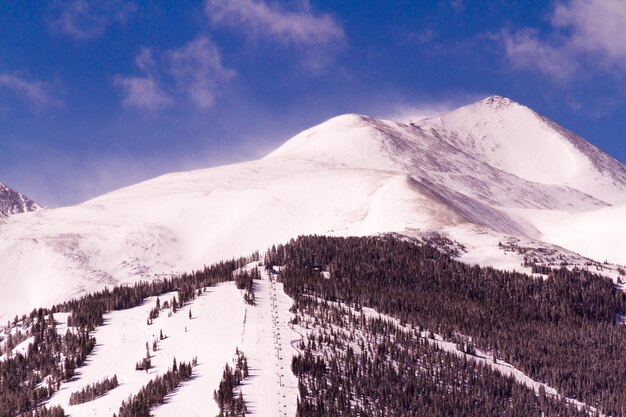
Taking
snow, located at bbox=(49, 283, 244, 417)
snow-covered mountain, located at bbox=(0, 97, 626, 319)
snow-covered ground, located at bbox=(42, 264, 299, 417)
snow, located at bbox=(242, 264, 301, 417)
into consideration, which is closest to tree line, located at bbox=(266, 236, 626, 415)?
snow, located at bbox=(242, 264, 301, 417)

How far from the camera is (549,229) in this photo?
586 ft

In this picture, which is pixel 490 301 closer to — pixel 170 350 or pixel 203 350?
pixel 203 350

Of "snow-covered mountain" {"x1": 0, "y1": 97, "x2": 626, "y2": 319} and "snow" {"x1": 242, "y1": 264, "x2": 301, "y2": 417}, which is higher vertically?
"snow-covered mountain" {"x1": 0, "y1": 97, "x2": 626, "y2": 319}

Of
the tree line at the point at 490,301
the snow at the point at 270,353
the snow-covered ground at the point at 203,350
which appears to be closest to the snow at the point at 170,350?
the snow-covered ground at the point at 203,350

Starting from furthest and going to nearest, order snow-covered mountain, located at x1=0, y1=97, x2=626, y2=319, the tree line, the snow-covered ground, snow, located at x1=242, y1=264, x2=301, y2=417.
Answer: snow-covered mountain, located at x1=0, y1=97, x2=626, y2=319
the tree line
the snow-covered ground
snow, located at x1=242, y1=264, x2=301, y2=417

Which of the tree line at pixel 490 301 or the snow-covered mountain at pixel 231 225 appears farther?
the snow-covered mountain at pixel 231 225

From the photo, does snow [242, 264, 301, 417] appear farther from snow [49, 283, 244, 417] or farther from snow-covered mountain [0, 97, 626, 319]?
snow-covered mountain [0, 97, 626, 319]

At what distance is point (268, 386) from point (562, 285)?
45.0 meters

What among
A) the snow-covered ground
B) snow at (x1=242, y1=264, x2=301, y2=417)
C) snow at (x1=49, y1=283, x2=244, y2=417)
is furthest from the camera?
snow at (x1=49, y1=283, x2=244, y2=417)

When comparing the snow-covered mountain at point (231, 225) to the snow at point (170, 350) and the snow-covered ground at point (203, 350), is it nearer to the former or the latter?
the snow-covered ground at point (203, 350)

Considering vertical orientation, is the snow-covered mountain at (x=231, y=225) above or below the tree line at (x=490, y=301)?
above

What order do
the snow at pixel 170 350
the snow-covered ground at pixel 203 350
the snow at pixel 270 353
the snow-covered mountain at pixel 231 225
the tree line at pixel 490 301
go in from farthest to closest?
the snow-covered mountain at pixel 231 225, the tree line at pixel 490 301, the snow at pixel 170 350, the snow-covered ground at pixel 203 350, the snow at pixel 270 353

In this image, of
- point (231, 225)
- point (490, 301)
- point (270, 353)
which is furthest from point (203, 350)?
point (231, 225)

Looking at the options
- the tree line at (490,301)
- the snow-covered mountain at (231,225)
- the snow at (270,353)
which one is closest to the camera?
the snow at (270,353)
